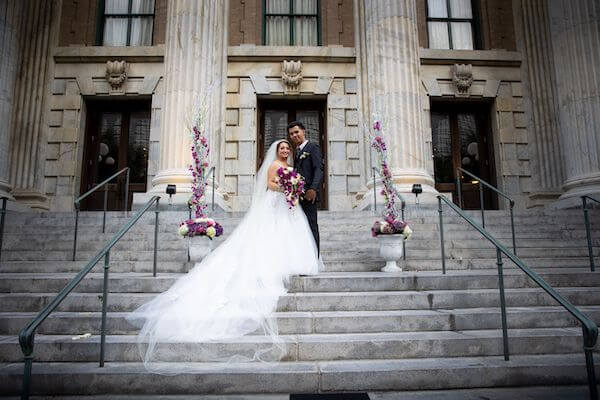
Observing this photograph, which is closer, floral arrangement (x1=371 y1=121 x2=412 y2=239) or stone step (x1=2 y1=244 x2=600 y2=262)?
floral arrangement (x1=371 y1=121 x2=412 y2=239)

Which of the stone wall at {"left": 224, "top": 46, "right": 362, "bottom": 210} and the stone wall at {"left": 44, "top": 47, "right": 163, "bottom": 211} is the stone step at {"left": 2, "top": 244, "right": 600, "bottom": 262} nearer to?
the stone wall at {"left": 224, "top": 46, "right": 362, "bottom": 210}

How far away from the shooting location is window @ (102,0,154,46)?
14.0 m

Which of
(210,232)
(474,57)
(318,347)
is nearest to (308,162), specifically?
(210,232)

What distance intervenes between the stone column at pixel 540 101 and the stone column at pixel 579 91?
1751mm

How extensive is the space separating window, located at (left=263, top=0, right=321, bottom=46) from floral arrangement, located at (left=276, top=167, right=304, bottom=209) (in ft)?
31.7

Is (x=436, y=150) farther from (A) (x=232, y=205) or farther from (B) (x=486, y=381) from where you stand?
(B) (x=486, y=381)

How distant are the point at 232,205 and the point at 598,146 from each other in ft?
33.1

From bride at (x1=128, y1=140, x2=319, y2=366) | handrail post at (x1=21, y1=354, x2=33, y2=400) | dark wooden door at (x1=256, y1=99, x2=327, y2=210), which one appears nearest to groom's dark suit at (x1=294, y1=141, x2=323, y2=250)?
bride at (x1=128, y1=140, x2=319, y2=366)

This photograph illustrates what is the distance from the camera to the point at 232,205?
12.6m

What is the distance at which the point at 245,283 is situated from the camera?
4879 mm

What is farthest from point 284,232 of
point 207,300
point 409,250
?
point 409,250

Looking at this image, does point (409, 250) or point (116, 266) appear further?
point (409, 250)

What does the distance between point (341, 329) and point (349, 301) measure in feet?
1.66

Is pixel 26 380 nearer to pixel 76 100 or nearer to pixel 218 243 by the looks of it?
pixel 218 243
